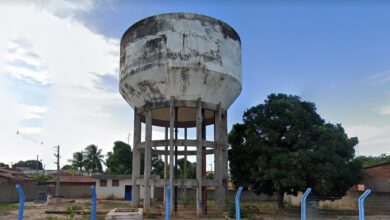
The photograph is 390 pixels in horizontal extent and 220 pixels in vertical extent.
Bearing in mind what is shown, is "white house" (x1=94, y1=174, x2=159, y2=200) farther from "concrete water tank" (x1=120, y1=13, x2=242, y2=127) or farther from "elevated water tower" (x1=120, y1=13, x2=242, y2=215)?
"concrete water tank" (x1=120, y1=13, x2=242, y2=127)

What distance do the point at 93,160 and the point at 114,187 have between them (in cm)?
2220

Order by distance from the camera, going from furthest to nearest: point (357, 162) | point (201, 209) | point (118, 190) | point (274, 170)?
point (118, 190)
point (357, 162)
point (274, 170)
point (201, 209)

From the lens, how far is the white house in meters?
42.1

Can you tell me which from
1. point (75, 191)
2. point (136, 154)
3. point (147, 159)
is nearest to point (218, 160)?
point (147, 159)

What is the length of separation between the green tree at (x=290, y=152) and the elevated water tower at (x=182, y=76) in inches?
115

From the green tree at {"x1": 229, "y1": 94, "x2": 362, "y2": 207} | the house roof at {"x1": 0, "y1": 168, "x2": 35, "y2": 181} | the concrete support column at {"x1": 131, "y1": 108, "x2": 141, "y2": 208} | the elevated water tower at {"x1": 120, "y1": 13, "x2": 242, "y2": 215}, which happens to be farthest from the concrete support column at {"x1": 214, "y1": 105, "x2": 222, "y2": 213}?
the house roof at {"x1": 0, "y1": 168, "x2": 35, "y2": 181}

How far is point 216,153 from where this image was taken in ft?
74.5

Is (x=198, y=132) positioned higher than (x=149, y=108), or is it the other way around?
(x=149, y=108)

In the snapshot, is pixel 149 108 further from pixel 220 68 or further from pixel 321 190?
pixel 321 190

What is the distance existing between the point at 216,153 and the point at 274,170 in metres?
3.62

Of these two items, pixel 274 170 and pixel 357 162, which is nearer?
pixel 274 170

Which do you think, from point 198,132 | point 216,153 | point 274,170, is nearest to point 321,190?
point 274,170

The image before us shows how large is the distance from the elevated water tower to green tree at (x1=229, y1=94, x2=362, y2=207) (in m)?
2.93

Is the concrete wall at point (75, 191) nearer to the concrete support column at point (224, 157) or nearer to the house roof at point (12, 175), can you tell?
the house roof at point (12, 175)
